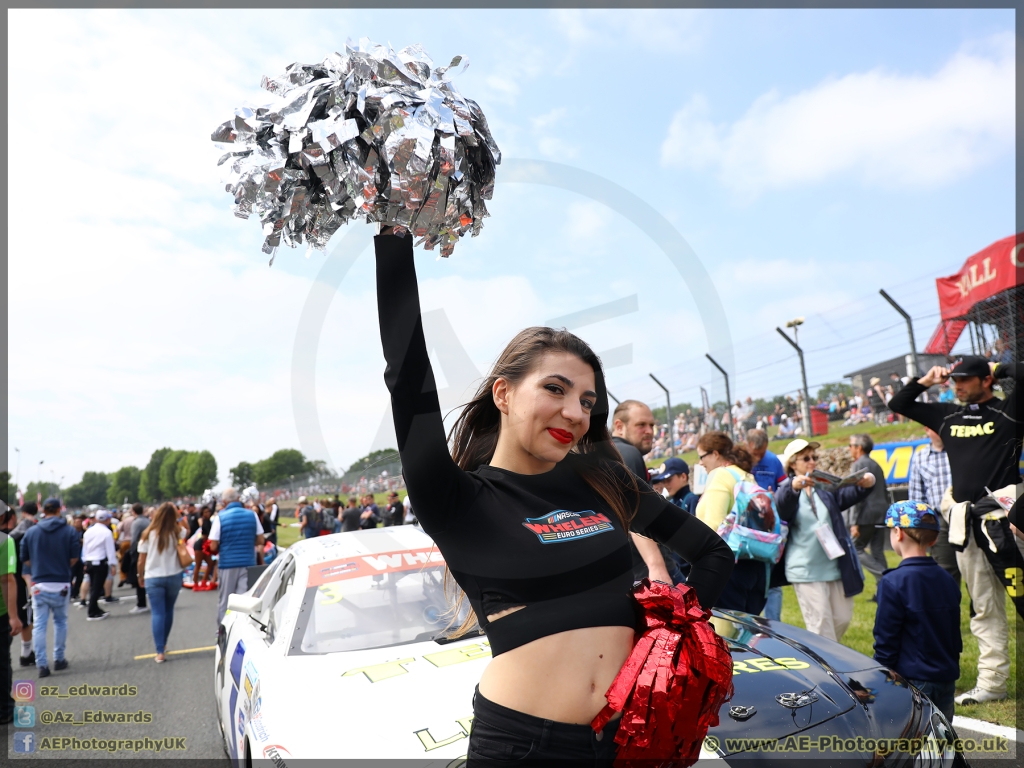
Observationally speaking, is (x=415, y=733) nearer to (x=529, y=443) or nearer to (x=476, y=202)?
(x=529, y=443)

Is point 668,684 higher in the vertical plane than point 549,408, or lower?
lower

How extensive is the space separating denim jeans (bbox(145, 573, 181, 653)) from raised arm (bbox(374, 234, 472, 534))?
7.48 metres

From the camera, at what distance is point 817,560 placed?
5.07 metres

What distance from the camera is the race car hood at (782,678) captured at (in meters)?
2.54

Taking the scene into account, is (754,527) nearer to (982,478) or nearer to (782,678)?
(982,478)

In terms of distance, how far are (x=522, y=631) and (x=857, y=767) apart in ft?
5.41

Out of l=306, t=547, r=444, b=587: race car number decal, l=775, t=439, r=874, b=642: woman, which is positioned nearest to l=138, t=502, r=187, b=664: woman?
l=306, t=547, r=444, b=587: race car number decal

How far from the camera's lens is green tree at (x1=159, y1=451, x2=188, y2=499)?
11676 centimetres

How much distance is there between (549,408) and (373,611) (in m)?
2.53

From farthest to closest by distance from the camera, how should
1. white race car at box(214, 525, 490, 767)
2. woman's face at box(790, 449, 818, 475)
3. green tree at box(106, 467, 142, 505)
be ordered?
green tree at box(106, 467, 142, 505) → woman's face at box(790, 449, 818, 475) → white race car at box(214, 525, 490, 767)

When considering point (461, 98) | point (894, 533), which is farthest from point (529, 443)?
point (894, 533)

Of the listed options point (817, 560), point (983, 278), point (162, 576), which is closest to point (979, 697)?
point (817, 560)

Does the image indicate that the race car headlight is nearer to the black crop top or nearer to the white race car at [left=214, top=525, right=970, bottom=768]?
the white race car at [left=214, top=525, right=970, bottom=768]

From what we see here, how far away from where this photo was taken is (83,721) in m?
5.82
